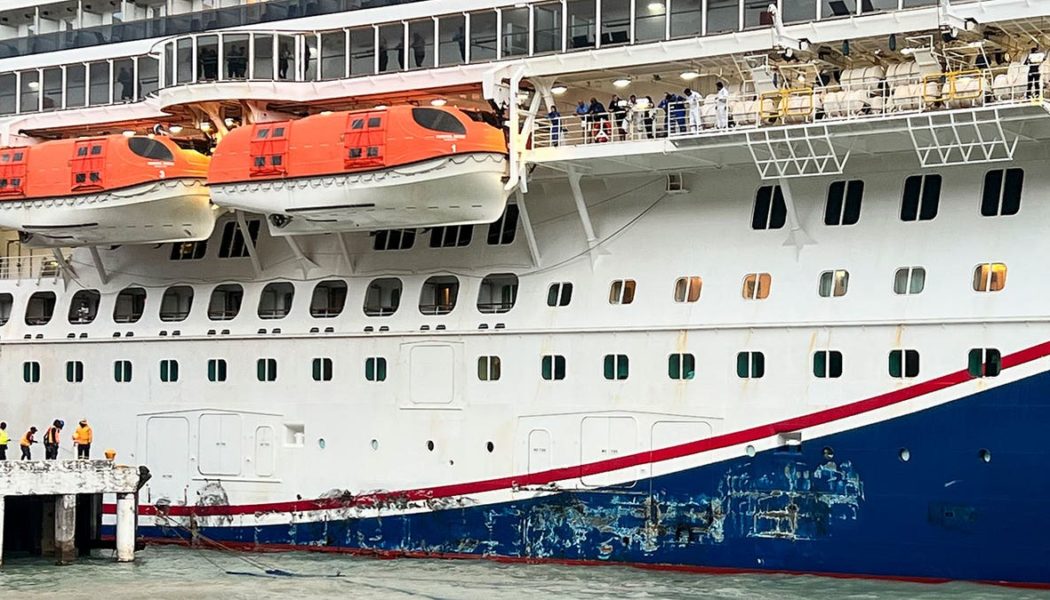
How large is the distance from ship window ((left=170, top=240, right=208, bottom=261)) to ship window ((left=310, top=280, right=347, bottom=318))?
308 centimetres

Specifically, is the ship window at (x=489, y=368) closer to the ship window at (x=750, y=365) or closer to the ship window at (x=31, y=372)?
the ship window at (x=750, y=365)

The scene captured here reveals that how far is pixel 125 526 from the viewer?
30.8m

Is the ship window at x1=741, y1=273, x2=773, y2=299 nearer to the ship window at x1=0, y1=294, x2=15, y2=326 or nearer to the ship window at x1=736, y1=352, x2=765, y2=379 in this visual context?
the ship window at x1=736, y1=352, x2=765, y2=379

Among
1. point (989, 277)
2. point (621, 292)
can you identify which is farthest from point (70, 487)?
point (989, 277)

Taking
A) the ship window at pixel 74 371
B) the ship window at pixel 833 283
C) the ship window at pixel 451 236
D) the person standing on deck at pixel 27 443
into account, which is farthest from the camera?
the ship window at pixel 74 371

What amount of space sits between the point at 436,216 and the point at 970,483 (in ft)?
31.6

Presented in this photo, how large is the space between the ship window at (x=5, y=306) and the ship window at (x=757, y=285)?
16.9m

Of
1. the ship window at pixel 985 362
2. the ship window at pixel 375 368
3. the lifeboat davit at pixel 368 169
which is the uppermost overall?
the lifeboat davit at pixel 368 169

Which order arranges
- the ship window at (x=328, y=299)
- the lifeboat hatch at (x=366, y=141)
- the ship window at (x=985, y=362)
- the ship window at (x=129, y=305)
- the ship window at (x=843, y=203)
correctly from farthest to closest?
the ship window at (x=129, y=305) → the ship window at (x=328, y=299) → the lifeboat hatch at (x=366, y=141) → the ship window at (x=843, y=203) → the ship window at (x=985, y=362)

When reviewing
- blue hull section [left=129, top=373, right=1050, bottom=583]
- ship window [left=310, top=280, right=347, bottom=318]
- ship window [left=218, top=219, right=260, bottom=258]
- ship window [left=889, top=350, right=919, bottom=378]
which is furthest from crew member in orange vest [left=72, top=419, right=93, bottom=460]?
ship window [left=889, top=350, right=919, bottom=378]

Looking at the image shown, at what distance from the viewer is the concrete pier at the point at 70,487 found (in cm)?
2992

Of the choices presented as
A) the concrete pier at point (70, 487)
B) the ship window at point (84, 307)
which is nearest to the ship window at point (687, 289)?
the concrete pier at point (70, 487)

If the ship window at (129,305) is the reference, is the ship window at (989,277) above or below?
below

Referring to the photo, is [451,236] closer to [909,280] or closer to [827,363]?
[827,363]
